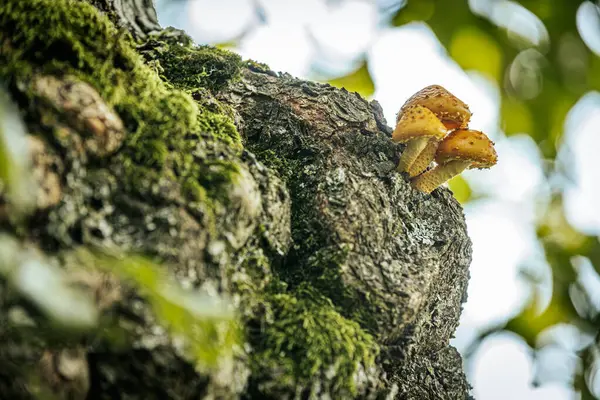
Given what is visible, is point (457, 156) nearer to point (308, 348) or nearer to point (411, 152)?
point (411, 152)

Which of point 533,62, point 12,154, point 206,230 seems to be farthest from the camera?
point 206,230

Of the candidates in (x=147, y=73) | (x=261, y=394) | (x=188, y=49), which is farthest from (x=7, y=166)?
(x=188, y=49)

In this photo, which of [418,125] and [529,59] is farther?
[418,125]

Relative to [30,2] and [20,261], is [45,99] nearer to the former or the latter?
[30,2]

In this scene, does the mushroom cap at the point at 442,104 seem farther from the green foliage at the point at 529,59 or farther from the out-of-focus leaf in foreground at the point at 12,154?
the out-of-focus leaf in foreground at the point at 12,154

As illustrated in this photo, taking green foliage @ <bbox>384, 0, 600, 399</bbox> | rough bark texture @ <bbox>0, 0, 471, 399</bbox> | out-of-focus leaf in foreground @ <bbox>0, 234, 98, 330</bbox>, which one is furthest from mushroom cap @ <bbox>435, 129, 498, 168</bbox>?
out-of-focus leaf in foreground @ <bbox>0, 234, 98, 330</bbox>

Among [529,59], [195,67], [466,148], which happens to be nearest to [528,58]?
[529,59]
